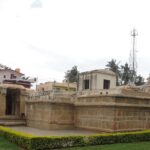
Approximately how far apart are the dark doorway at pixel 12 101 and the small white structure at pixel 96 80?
17.2ft

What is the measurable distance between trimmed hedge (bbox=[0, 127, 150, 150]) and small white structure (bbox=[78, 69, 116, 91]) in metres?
11.0

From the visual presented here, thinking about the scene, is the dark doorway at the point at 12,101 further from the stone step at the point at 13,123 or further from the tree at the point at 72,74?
the tree at the point at 72,74

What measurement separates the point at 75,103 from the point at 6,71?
17.6 metres

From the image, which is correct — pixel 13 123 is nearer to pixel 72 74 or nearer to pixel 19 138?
pixel 19 138

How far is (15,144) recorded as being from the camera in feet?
44.5

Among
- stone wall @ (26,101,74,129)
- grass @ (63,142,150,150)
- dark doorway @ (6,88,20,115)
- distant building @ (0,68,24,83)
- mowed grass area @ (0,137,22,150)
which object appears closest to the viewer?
grass @ (63,142,150,150)

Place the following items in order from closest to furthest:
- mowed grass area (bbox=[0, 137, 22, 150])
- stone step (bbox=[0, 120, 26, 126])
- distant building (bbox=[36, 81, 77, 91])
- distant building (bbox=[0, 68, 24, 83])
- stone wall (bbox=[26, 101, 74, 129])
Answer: mowed grass area (bbox=[0, 137, 22, 150]) < stone wall (bbox=[26, 101, 74, 129]) < stone step (bbox=[0, 120, 26, 126]) < distant building (bbox=[36, 81, 77, 91]) < distant building (bbox=[0, 68, 24, 83])

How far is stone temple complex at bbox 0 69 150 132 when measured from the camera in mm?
15969

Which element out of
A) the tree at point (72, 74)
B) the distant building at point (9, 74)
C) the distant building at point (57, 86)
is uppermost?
the tree at point (72, 74)

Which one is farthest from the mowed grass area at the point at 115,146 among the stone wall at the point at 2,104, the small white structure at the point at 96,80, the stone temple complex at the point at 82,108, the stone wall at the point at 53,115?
the small white structure at the point at 96,80

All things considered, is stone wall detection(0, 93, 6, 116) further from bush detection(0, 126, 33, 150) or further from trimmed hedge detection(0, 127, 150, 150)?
trimmed hedge detection(0, 127, 150, 150)

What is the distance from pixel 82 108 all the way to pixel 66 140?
584 cm

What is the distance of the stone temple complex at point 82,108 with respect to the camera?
16.0 m

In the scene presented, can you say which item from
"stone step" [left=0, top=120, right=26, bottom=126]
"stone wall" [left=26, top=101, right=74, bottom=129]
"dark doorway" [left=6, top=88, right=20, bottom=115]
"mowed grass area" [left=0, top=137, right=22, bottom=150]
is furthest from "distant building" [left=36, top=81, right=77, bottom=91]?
"mowed grass area" [left=0, top=137, right=22, bottom=150]
